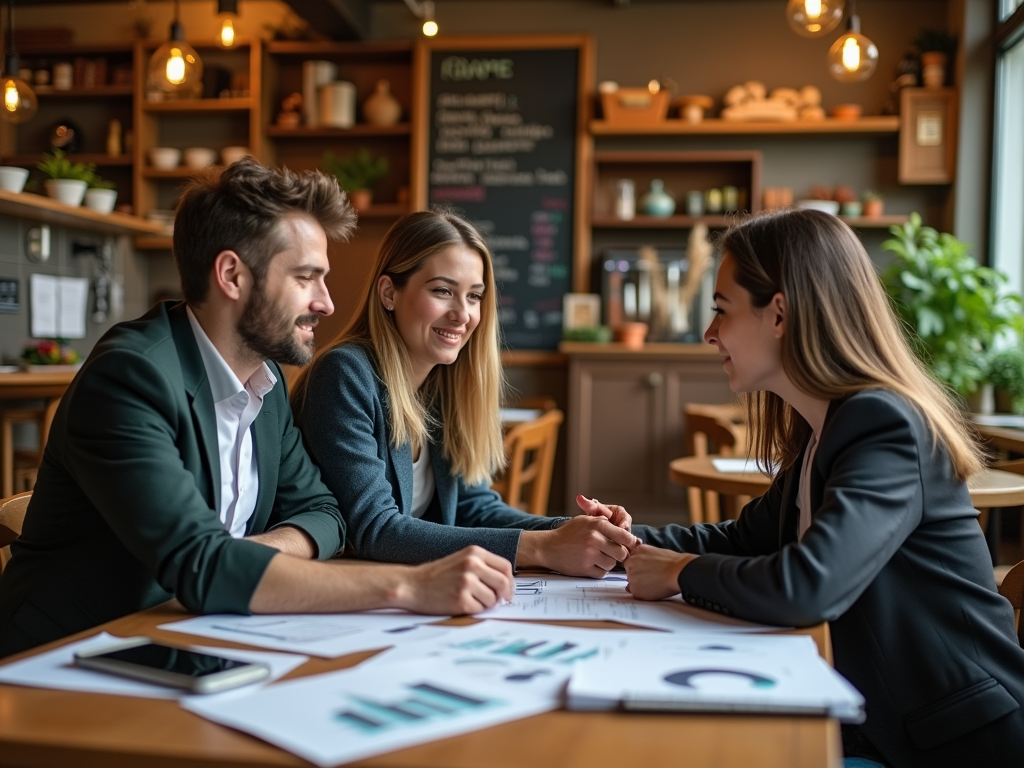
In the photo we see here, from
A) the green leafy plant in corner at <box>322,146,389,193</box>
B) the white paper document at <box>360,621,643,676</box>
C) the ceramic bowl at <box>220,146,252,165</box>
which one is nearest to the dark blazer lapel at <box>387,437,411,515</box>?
the white paper document at <box>360,621,643,676</box>

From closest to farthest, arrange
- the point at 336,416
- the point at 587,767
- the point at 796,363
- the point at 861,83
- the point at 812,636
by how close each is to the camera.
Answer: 1. the point at 587,767
2. the point at 812,636
3. the point at 796,363
4. the point at 336,416
5. the point at 861,83

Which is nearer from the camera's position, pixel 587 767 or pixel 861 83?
pixel 587 767

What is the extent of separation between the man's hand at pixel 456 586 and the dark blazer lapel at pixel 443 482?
78 centimetres

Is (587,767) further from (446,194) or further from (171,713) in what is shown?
(446,194)

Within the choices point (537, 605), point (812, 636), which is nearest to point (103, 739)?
point (537, 605)

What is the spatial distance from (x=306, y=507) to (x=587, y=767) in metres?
1.01

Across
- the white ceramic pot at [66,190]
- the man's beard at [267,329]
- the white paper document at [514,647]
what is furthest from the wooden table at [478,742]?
the white ceramic pot at [66,190]

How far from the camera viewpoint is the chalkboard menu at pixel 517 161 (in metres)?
6.41

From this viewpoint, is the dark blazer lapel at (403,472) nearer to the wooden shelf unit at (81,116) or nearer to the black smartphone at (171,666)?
the black smartphone at (171,666)

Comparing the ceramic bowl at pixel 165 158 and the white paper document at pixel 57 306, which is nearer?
the white paper document at pixel 57 306

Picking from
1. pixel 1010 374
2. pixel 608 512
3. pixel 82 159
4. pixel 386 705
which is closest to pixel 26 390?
pixel 82 159

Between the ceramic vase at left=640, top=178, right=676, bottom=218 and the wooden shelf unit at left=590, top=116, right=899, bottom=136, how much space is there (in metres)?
0.34

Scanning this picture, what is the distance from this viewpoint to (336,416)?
1.78m

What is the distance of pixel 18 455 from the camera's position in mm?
4684
